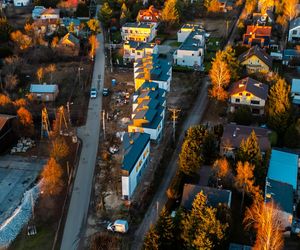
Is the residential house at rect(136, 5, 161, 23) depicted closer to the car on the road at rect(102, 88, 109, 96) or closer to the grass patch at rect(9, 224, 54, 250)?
the car on the road at rect(102, 88, 109, 96)

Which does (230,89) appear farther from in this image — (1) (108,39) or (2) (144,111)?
(1) (108,39)

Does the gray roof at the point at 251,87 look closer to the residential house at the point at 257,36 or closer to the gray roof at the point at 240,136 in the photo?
the gray roof at the point at 240,136

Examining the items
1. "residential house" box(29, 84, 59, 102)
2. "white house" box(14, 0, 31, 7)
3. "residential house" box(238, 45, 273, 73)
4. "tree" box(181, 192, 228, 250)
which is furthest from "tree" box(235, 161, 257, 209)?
"white house" box(14, 0, 31, 7)

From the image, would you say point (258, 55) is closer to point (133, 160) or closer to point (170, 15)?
point (170, 15)

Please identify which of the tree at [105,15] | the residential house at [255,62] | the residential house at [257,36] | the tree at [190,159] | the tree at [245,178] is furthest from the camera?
the tree at [105,15]

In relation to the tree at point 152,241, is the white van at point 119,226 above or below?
below

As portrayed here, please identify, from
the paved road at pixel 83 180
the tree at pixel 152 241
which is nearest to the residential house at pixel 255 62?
the paved road at pixel 83 180

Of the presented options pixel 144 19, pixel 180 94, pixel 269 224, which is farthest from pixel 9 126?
pixel 144 19

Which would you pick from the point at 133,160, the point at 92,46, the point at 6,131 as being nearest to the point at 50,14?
the point at 92,46
